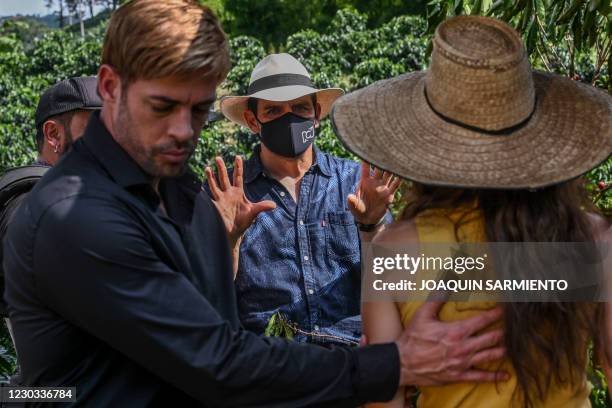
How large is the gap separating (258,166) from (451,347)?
2.09 metres

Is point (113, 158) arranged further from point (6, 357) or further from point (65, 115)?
point (6, 357)

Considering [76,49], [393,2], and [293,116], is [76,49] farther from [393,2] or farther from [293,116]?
[293,116]

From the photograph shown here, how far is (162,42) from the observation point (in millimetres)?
1809

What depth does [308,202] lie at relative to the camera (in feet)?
12.0

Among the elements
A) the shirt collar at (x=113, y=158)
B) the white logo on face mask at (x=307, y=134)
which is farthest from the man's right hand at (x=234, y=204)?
the shirt collar at (x=113, y=158)

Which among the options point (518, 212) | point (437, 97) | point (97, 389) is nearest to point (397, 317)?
point (518, 212)

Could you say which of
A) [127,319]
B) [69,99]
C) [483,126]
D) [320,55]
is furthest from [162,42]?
[320,55]

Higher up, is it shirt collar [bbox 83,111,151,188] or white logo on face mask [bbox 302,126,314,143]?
shirt collar [bbox 83,111,151,188]

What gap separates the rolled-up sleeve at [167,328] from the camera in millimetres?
1708

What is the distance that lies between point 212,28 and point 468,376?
0.99 metres

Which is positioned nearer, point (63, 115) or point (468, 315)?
point (468, 315)

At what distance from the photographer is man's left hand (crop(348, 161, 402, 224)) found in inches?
128

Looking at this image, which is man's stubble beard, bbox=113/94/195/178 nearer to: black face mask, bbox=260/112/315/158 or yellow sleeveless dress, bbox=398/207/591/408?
yellow sleeveless dress, bbox=398/207/591/408

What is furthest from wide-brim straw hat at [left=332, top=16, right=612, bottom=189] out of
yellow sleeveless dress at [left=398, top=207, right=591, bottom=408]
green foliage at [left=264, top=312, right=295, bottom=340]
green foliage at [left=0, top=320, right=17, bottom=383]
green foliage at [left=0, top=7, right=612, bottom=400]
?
green foliage at [left=0, top=320, right=17, bottom=383]
